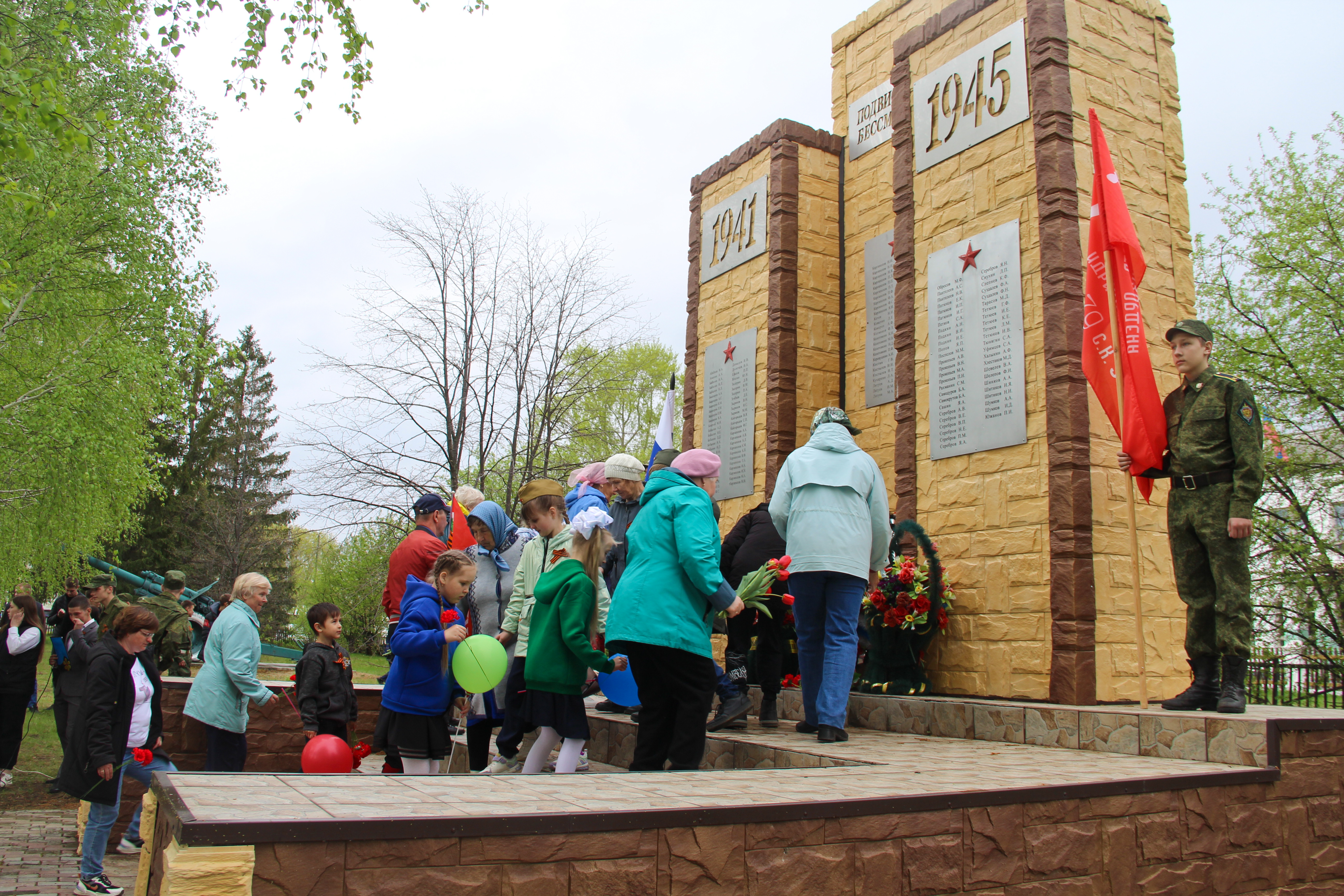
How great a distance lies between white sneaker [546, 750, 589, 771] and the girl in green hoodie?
1.20 ft

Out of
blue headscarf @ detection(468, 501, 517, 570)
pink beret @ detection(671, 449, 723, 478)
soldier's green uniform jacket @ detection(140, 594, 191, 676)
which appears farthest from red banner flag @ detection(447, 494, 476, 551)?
soldier's green uniform jacket @ detection(140, 594, 191, 676)

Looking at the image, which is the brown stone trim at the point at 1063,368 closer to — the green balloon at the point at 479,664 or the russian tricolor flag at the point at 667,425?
the russian tricolor flag at the point at 667,425

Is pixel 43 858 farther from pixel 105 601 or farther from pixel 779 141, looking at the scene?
pixel 779 141

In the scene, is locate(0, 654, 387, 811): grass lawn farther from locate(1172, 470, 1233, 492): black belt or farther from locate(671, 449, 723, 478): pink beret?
locate(1172, 470, 1233, 492): black belt

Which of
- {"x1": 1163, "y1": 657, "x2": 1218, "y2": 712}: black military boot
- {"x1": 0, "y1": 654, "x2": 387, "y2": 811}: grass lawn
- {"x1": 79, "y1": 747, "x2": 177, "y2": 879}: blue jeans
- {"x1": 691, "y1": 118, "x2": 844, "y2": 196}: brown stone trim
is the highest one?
{"x1": 691, "y1": 118, "x2": 844, "y2": 196}: brown stone trim

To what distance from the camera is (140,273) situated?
16672 millimetres

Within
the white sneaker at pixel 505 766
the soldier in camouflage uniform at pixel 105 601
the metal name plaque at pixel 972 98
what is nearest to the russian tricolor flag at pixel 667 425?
the metal name plaque at pixel 972 98

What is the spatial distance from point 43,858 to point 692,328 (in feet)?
25.4

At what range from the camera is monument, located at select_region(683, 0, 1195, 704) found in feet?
20.1

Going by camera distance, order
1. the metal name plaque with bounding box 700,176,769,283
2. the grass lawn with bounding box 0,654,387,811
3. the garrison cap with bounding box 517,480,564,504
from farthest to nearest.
A: the metal name plaque with bounding box 700,176,769,283 < the grass lawn with bounding box 0,654,387,811 < the garrison cap with bounding box 517,480,564,504

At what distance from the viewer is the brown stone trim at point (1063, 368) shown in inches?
235

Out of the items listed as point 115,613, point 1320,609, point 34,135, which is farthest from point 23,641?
point 1320,609

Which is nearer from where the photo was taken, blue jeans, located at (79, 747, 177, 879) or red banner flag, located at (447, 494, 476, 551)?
blue jeans, located at (79, 747, 177, 879)

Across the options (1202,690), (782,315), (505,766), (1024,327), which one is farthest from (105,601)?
(1202,690)
